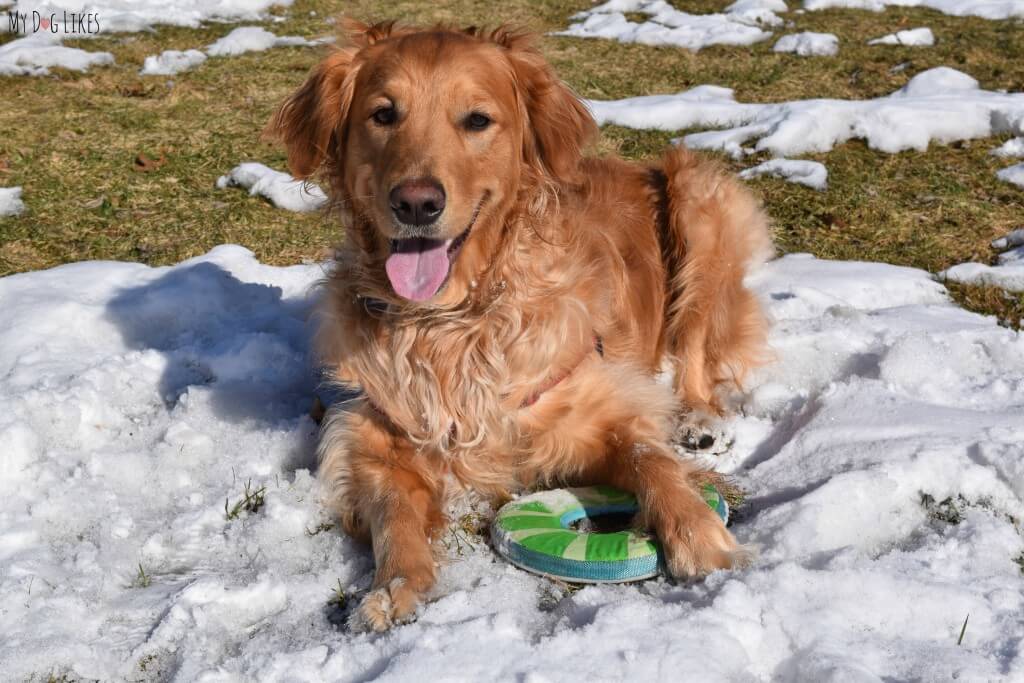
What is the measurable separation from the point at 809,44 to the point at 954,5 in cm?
321

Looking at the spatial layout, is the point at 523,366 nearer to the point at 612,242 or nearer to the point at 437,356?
the point at 437,356

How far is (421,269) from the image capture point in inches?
113

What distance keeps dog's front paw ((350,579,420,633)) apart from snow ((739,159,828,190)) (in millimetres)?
4174

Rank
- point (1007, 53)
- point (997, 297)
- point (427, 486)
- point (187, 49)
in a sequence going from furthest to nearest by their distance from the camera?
point (187, 49), point (1007, 53), point (997, 297), point (427, 486)

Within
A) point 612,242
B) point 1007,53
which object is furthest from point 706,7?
point 612,242

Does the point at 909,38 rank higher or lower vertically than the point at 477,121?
lower

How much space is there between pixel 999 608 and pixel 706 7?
9.78 meters

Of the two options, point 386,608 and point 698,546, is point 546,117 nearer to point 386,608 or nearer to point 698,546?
point 698,546

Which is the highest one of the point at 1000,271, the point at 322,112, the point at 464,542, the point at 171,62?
the point at 322,112

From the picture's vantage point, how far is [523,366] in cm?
309

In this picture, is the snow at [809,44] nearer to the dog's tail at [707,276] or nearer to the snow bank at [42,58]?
the dog's tail at [707,276]

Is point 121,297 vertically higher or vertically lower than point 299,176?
lower

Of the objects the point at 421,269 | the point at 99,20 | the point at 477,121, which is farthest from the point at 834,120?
the point at 99,20

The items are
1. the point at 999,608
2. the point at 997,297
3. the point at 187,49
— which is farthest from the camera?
the point at 187,49
